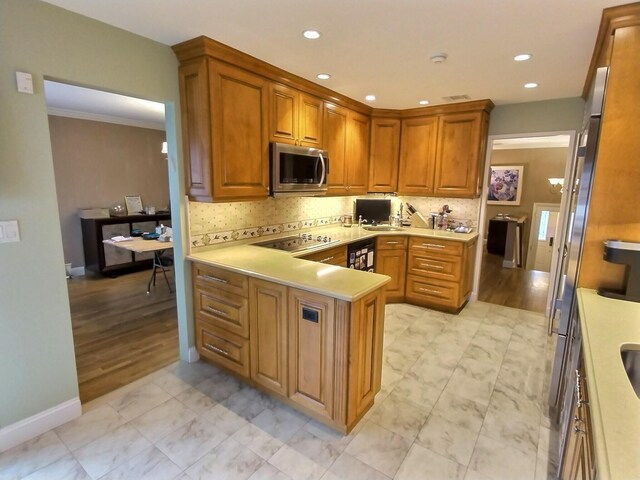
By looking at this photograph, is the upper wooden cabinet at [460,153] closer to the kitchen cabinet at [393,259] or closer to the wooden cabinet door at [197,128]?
the kitchen cabinet at [393,259]

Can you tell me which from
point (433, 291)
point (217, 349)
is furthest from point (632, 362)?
point (433, 291)

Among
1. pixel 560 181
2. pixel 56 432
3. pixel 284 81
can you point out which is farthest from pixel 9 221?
pixel 560 181

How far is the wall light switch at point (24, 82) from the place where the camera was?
1790 millimetres

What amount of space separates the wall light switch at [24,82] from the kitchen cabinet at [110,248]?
3820mm

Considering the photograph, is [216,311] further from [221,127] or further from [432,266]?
[432,266]

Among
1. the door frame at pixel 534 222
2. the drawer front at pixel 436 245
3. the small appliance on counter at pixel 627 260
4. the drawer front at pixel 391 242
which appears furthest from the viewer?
the door frame at pixel 534 222

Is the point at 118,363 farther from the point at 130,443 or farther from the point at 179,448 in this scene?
the point at 179,448

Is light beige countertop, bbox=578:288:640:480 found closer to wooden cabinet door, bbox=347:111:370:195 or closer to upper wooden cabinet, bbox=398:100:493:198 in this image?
upper wooden cabinet, bbox=398:100:493:198

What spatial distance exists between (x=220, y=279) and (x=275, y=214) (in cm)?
117

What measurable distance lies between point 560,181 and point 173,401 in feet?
26.0

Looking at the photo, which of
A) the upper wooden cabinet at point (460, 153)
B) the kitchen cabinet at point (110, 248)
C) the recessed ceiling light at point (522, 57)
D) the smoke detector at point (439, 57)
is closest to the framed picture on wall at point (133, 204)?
the kitchen cabinet at point (110, 248)

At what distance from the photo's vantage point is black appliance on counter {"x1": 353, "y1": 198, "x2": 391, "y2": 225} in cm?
468

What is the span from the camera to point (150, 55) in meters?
2.33

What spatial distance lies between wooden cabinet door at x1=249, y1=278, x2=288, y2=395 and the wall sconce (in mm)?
7189
